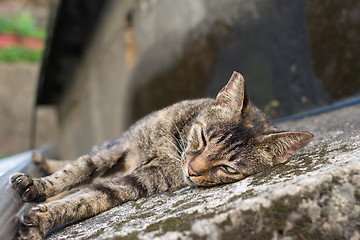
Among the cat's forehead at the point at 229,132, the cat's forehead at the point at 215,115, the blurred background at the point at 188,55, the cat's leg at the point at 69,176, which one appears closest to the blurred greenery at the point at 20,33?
the blurred background at the point at 188,55

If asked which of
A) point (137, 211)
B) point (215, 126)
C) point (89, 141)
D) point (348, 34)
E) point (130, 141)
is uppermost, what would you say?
point (348, 34)

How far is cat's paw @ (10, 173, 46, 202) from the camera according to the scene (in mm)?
1863

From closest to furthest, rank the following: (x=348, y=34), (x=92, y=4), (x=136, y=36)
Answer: (x=348, y=34), (x=136, y=36), (x=92, y=4)

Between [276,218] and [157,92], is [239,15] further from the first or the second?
[276,218]

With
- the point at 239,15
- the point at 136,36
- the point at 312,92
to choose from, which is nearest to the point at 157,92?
the point at 136,36

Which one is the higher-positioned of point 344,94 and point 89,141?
point 344,94

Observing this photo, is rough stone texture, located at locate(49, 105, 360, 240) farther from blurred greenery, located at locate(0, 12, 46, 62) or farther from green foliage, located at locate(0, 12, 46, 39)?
green foliage, located at locate(0, 12, 46, 39)

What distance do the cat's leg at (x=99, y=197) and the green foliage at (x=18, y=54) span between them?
15.2 m

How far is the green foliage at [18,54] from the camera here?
1507 centimetres

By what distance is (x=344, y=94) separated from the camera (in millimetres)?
3279

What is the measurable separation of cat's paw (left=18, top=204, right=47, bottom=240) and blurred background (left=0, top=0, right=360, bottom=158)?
2.90 m

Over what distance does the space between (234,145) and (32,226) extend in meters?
1.22

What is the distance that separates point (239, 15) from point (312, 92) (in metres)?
1.28

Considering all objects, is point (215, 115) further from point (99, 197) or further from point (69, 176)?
point (69, 176)
